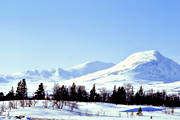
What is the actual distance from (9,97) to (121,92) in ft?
124

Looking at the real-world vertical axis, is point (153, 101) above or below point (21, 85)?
below

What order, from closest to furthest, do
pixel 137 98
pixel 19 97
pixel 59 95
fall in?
pixel 19 97 < pixel 59 95 < pixel 137 98

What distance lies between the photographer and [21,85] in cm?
8200

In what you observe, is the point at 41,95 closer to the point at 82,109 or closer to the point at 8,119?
the point at 82,109

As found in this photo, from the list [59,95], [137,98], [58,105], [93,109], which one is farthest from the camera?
[137,98]

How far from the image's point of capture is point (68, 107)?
6144cm

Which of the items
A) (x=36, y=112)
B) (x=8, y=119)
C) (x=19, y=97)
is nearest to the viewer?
(x=8, y=119)

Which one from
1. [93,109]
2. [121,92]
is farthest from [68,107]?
[121,92]

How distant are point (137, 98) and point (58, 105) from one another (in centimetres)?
4663

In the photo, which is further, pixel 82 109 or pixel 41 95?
pixel 41 95

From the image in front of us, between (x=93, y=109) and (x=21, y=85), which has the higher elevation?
(x=21, y=85)

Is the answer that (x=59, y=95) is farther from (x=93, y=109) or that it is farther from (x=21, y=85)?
(x=93, y=109)

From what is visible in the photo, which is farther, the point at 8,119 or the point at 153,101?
the point at 153,101

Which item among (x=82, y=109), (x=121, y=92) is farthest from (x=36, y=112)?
(x=121, y=92)
